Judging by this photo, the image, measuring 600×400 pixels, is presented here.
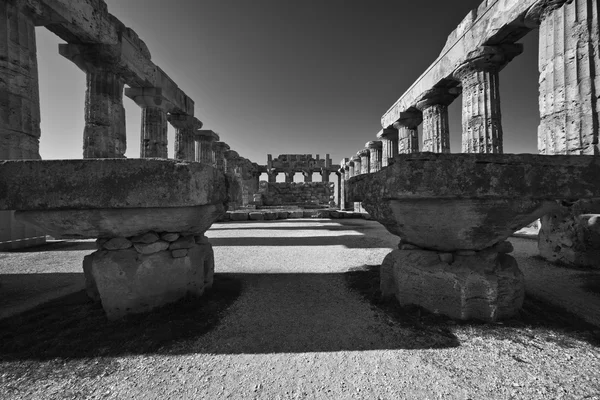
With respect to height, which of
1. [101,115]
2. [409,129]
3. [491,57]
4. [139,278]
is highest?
[491,57]

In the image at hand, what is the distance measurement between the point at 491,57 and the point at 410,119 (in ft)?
13.9

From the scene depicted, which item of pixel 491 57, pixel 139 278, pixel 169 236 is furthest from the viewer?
pixel 491 57

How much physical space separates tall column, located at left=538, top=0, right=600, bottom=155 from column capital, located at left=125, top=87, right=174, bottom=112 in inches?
434

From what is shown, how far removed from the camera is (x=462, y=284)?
2.07 metres

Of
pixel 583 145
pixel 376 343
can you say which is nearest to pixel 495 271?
pixel 376 343

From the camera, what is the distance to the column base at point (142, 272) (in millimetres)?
2150

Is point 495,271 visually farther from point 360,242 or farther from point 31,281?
point 31,281

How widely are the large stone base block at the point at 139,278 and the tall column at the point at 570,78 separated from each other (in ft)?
22.4

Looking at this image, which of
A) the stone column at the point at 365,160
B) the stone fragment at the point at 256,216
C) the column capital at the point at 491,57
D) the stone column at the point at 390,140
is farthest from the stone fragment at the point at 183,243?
the stone column at the point at 365,160

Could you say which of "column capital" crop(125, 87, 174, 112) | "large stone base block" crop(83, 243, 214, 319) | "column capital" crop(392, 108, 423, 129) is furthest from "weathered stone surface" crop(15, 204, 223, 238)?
"column capital" crop(392, 108, 423, 129)

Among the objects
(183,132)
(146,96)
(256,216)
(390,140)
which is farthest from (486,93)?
(183,132)

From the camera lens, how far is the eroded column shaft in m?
8.45

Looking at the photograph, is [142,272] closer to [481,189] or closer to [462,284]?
[462,284]

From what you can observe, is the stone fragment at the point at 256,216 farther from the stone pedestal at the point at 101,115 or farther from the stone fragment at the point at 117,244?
the stone fragment at the point at 117,244
